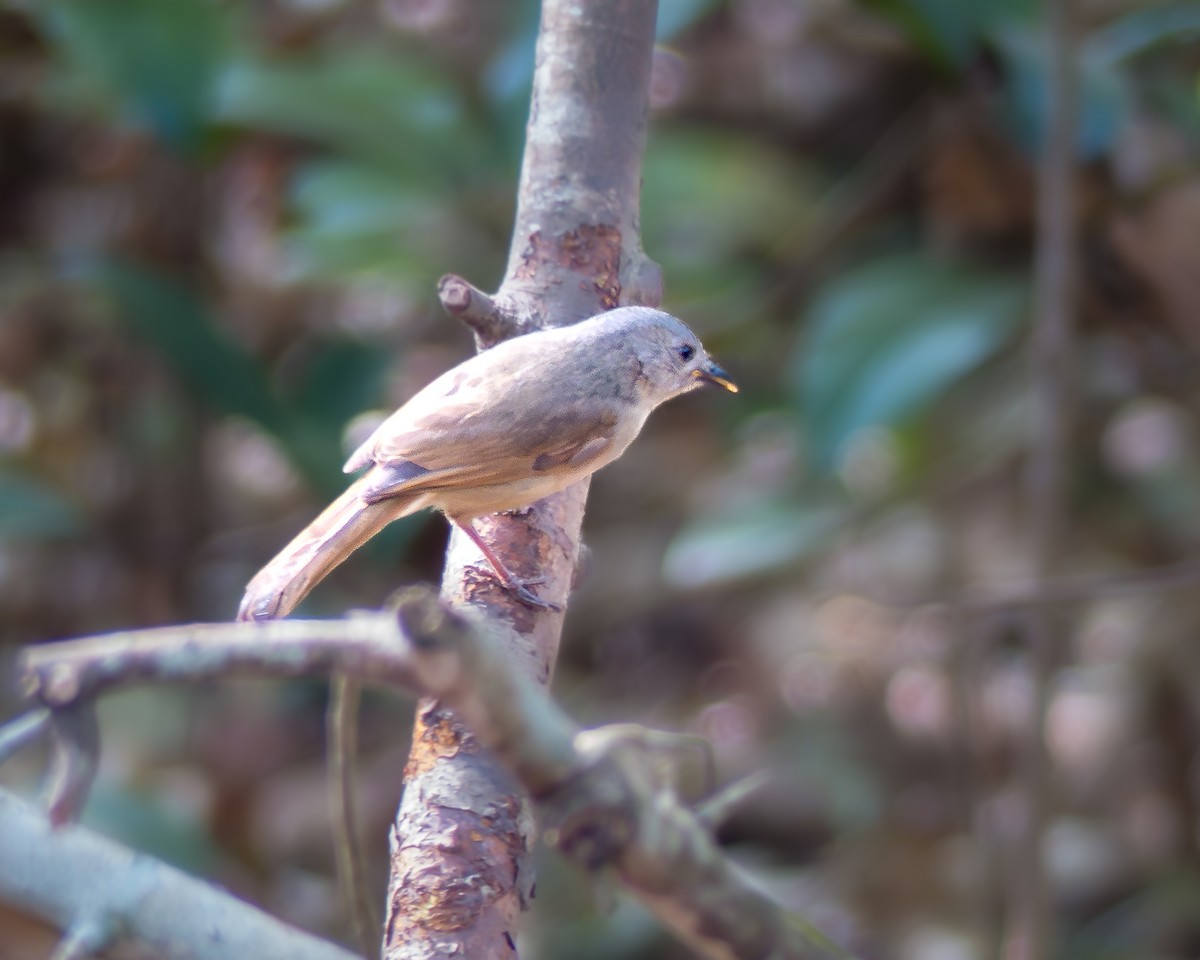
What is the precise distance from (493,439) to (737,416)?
7.67ft

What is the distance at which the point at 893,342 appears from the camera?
3.80 metres

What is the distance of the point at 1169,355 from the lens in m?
4.25

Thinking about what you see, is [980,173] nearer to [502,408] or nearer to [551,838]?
[502,408]

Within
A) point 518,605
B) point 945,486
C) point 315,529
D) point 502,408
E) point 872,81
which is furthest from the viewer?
point 872,81

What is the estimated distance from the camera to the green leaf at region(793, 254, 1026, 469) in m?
3.68

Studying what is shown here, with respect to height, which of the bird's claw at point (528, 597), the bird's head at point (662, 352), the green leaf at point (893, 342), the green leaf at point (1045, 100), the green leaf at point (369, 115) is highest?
the green leaf at point (369, 115)

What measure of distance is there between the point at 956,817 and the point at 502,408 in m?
3.13

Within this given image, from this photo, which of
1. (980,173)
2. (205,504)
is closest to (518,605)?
(980,173)

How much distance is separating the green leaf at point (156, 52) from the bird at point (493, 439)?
1966 mm

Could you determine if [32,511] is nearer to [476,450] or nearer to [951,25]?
[476,450]

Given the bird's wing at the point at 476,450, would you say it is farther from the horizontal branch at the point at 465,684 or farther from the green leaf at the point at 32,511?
the green leaf at the point at 32,511

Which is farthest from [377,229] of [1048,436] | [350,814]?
[350,814]

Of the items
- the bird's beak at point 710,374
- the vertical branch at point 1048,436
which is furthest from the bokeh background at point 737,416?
the bird's beak at point 710,374

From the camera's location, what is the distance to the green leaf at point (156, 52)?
3867 millimetres
